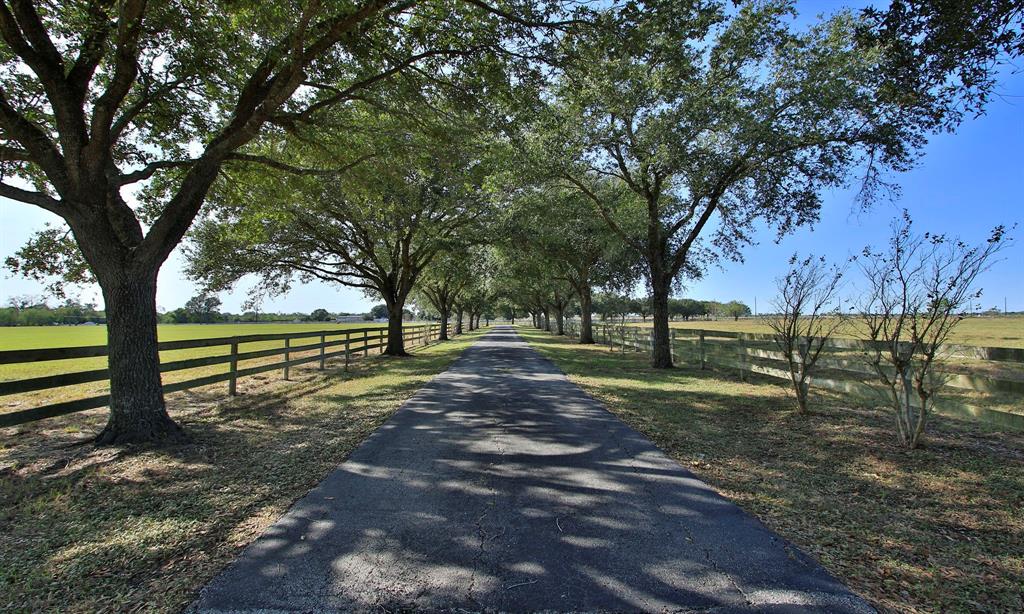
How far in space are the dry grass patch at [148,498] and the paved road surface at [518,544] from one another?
0.31 metres

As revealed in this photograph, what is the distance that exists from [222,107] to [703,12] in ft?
27.4

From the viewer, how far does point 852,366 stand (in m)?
8.86

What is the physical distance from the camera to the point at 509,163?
12266 mm

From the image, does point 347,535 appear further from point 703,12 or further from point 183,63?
point 183,63

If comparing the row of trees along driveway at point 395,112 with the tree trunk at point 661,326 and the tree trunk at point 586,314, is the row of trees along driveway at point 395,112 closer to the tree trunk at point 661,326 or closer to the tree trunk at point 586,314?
the tree trunk at point 661,326

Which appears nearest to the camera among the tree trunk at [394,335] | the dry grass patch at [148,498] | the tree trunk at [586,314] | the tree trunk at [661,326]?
the dry grass patch at [148,498]

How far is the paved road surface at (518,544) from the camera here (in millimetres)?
2438

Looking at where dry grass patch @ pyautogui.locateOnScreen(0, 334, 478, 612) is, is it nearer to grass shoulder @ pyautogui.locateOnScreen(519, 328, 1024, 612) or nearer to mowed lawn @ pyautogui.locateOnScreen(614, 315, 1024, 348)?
grass shoulder @ pyautogui.locateOnScreen(519, 328, 1024, 612)

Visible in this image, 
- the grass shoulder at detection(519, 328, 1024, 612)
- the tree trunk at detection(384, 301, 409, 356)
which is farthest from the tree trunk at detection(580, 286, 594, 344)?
the grass shoulder at detection(519, 328, 1024, 612)

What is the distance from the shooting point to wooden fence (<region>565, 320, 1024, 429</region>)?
5.46m

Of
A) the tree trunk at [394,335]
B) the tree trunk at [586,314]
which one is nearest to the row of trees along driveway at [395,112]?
the tree trunk at [394,335]

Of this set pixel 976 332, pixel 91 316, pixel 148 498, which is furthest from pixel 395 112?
pixel 91 316

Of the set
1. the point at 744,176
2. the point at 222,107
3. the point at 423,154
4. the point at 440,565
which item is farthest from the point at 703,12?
the point at 222,107

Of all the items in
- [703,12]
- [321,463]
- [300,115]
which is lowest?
[321,463]
